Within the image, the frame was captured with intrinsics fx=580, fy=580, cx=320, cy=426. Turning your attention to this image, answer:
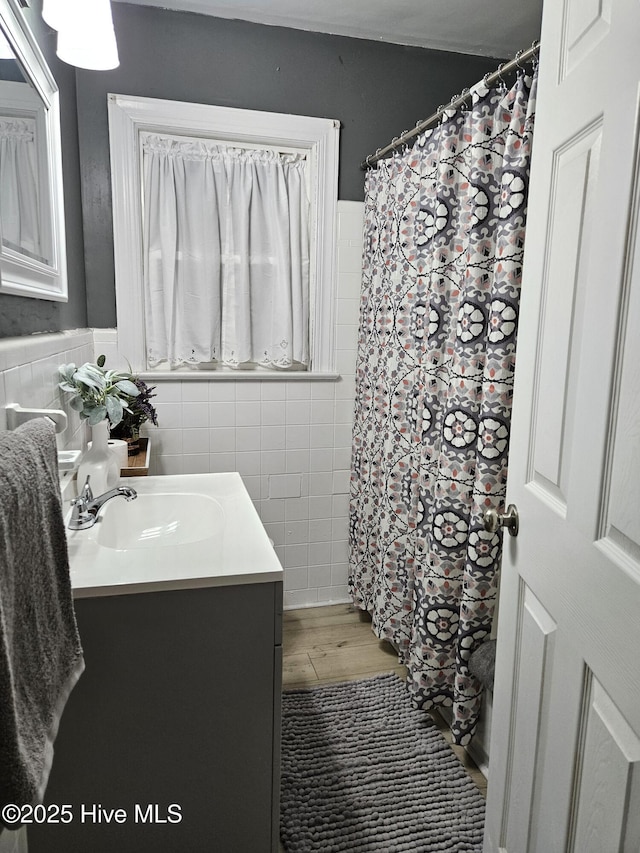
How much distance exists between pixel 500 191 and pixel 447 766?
1.77 m

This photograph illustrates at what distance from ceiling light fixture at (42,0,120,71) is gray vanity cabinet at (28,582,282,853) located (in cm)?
130

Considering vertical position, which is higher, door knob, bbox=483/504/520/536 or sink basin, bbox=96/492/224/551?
door knob, bbox=483/504/520/536

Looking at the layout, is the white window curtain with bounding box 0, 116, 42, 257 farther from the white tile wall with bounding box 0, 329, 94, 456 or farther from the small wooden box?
the small wooden box

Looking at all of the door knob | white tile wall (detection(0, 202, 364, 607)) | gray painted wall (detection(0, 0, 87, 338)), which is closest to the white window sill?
white tile wall (detection(0, 202, 364, 607))

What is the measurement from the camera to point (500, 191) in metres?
1.65

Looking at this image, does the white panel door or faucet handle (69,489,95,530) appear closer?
the white panel door

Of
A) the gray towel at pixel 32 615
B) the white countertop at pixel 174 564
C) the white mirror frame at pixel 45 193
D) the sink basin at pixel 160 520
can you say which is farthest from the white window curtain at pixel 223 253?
the gray towel at pixel 32 615

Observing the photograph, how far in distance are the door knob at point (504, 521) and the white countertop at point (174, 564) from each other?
0.46m

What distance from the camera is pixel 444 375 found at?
194cm

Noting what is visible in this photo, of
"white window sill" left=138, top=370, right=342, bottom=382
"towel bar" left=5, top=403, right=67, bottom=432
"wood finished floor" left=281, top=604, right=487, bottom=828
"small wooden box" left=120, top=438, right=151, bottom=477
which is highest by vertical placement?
"towel bar" left=5, top=403, right=67, bottom=432

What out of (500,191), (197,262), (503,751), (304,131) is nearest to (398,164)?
(304,131)

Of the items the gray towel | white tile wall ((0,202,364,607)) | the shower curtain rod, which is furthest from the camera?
white tile wall ((0,202,364,607))

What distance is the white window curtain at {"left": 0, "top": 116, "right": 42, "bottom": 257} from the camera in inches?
45.7

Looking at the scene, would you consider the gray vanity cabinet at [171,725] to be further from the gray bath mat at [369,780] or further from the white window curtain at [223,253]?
the white window curtain at [223,253]
